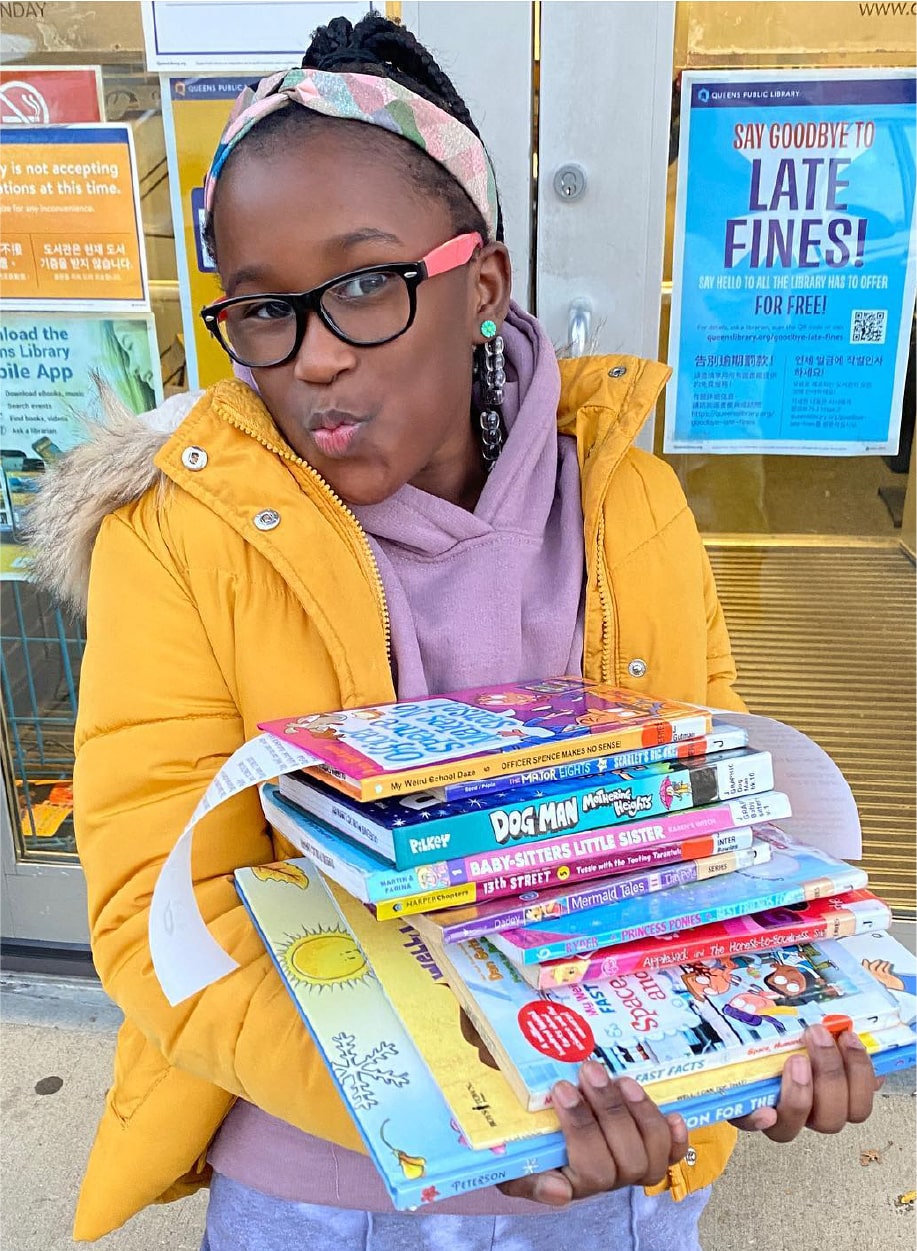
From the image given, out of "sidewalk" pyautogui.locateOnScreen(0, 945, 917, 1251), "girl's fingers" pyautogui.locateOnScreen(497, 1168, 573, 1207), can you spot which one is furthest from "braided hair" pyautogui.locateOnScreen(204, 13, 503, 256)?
"sidewalk" pyautogui.locateOnScreen(0, 945, 917, 1251)

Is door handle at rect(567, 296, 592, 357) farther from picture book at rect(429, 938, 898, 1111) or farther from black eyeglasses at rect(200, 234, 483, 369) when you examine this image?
picture book at rect(429, 938, 898, 1111)

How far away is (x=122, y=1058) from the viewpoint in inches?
49.6

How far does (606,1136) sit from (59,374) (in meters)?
2.23

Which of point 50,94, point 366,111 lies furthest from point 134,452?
point 50,94

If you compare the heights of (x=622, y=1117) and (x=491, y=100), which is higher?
(x=491, y=100)

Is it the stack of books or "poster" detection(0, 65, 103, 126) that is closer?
the stack of books

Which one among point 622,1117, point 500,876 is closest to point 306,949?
point 500,876

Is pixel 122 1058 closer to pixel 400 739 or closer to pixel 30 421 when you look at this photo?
pixel 400 739

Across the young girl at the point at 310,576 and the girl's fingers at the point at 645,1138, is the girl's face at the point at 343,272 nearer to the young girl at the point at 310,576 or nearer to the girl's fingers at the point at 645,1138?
the young girl at the point at 310,576

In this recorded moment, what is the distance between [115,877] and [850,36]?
2.08m

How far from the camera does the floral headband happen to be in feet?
3.71

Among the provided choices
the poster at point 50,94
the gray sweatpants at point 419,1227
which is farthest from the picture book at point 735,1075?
the poster at point 50,94

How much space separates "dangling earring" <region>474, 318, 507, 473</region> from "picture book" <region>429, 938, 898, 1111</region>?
2.49 feet

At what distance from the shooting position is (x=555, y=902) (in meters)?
0.92
